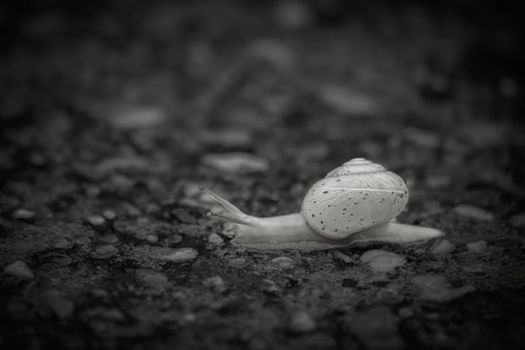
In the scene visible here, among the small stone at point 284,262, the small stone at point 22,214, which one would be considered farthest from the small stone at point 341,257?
the small stone at point 22,214

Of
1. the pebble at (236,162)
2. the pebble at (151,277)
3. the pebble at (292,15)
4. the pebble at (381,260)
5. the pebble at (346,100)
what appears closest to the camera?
the pebble at (151,277)

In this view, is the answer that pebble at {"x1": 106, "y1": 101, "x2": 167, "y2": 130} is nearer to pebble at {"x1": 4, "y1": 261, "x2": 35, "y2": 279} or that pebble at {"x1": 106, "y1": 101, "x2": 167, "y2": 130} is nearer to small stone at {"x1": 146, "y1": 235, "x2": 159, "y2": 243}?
small stone at {"x1": 146, "y1": 235, "x2": 159, "y2": 243}

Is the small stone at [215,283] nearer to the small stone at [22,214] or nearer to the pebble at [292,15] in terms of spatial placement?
the small stone at [22,214]

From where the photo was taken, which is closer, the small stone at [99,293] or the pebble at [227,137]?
the small stone at [99,293]

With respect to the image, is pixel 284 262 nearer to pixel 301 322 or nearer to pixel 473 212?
pixel 301 322

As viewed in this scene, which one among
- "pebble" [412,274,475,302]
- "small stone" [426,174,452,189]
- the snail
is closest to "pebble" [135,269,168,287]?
the snail

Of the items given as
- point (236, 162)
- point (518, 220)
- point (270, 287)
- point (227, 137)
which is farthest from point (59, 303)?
point (518, 220)
